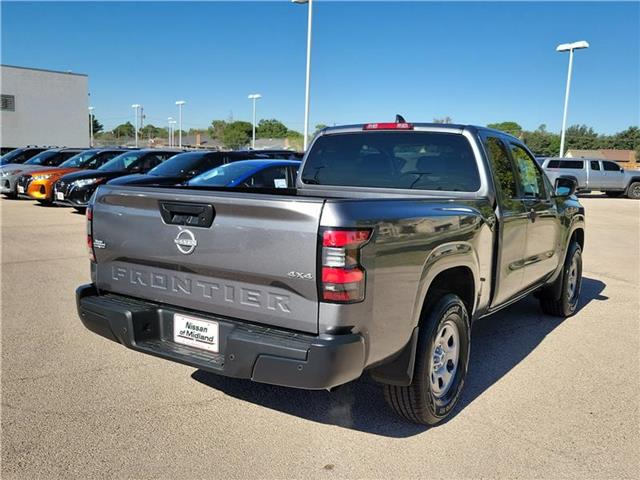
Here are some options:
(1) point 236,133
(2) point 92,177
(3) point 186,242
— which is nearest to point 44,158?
(2) point 92,177

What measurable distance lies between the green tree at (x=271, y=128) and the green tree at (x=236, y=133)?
3235mm

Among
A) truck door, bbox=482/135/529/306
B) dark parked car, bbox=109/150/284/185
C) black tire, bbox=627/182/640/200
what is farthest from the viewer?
black tire, bbox=627/182/640/200

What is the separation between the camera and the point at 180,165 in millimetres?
11992

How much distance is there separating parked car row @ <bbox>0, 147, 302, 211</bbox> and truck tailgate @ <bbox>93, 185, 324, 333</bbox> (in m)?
5.88

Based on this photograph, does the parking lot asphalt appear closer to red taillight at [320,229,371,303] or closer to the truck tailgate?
the truck tailgate

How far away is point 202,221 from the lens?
10.2 feet

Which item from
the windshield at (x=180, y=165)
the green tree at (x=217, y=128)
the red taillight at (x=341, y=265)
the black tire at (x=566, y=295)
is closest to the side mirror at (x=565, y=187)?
the black tire at (x=566, y=295)

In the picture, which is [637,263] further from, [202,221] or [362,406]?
[202,221]

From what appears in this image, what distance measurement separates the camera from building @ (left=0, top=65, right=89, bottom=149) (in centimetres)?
4289

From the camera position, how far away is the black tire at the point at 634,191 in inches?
1136

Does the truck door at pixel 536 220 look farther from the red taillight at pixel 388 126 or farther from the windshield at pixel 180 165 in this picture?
the windshield at pixel 180 165

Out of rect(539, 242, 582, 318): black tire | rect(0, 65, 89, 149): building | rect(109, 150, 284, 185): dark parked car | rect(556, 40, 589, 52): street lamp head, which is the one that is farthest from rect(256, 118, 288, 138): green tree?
rect(539, 242, 582, 318): black tire

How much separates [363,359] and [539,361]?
104 inches

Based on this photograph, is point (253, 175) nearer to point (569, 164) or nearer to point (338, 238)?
point (338, 238)
